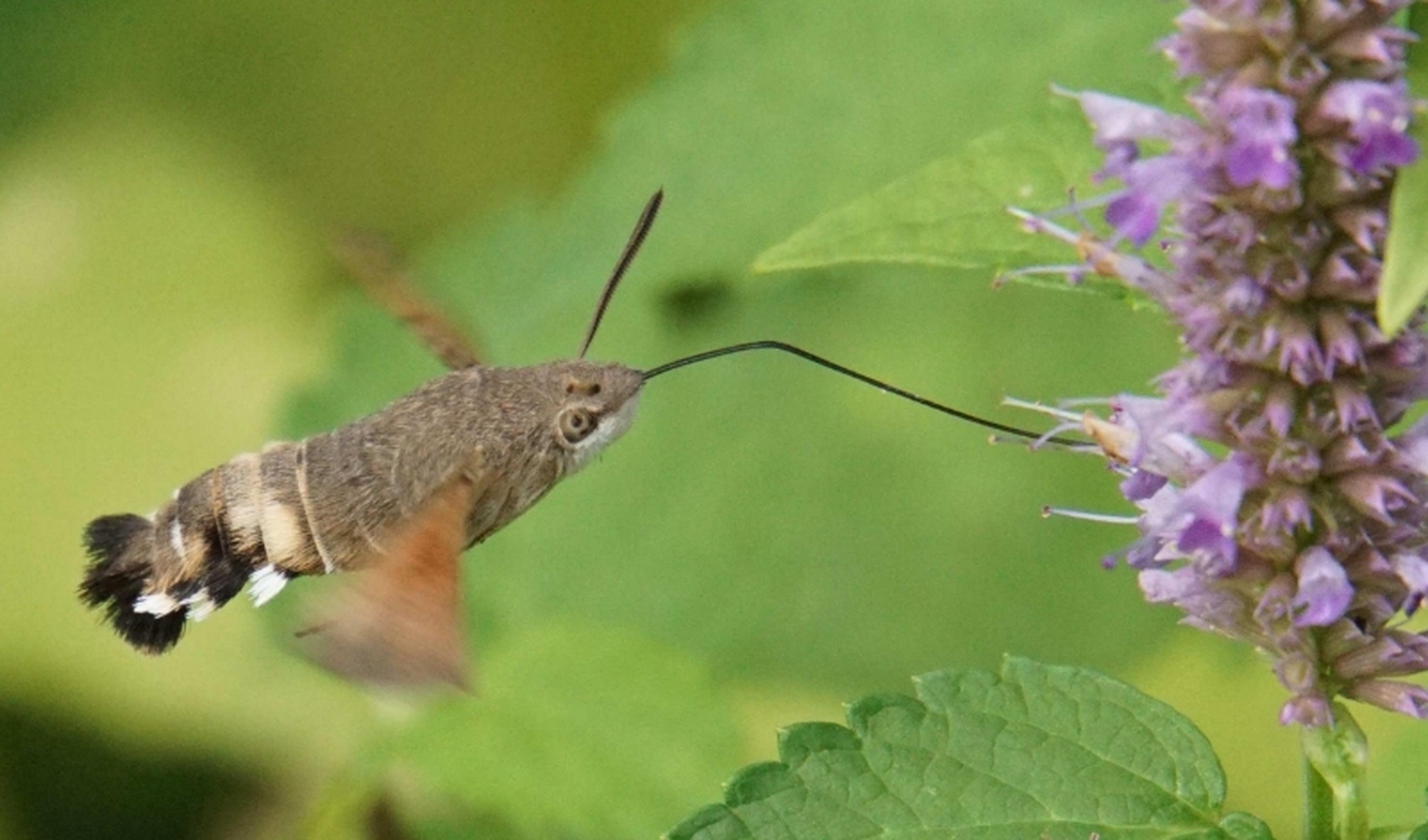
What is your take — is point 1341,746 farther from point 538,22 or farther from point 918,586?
point 538,22

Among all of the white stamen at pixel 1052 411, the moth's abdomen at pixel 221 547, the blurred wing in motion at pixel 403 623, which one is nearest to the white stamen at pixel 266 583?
the moth's abdomen at pixel 221 547

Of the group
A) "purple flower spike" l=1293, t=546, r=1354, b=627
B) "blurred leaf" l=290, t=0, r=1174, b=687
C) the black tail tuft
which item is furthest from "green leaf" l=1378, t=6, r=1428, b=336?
"blurred leaf" l=290, t=0, r=1174, b=687

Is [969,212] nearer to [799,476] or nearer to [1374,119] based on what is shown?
[1374,119]

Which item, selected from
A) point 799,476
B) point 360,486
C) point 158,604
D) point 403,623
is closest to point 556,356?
point 799,476

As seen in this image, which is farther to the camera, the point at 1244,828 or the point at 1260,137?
the point at 1244,828

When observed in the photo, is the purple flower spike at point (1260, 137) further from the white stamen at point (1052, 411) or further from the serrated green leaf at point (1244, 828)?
the serrated green leaf at point (1244, 828)

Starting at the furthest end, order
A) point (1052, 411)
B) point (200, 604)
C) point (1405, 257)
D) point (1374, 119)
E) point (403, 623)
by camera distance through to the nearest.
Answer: point (200, 604) < point (403, 623) < point (1052, 411) < point (1374, 119) < point (1405, 257)

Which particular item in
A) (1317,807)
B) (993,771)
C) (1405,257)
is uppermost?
(1405,257)

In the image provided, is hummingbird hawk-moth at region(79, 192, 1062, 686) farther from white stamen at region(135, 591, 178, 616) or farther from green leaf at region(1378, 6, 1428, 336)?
green leaf at region(1378, 6, 1428, 336)
